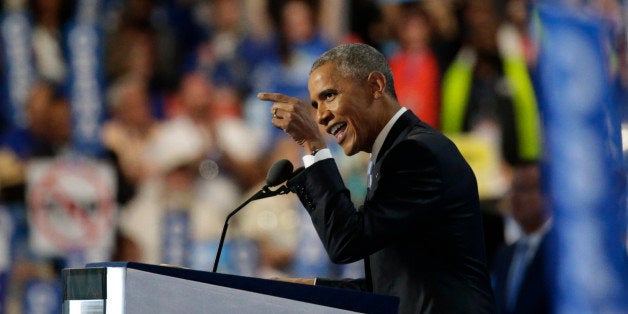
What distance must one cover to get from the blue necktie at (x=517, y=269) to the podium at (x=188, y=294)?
308 centimetres

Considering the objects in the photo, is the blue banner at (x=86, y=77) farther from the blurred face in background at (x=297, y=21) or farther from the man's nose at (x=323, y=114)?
the man's nose at (x=323, y=114)

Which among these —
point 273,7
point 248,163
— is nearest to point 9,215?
point 248,163

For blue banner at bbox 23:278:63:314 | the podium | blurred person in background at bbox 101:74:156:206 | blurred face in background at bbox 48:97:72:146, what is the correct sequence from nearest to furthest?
the podium, blurred person in background at bbox 101:74:156:206, blue banner at bbox 23:278:63:314, blurred face in background at bbox 48:97:72:146

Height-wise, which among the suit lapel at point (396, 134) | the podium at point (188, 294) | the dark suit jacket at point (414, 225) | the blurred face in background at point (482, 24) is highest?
the blurred face in background at point (482, 24)

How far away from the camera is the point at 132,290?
5.57 ft

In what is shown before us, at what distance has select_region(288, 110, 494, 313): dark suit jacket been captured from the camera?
6.48 feet

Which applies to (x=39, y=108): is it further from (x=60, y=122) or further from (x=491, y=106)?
(x=491, y=106)

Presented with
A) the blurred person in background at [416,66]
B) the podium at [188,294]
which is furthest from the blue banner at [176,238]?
the podium at [188,294]

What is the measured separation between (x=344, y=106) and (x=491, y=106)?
3081 millimetres

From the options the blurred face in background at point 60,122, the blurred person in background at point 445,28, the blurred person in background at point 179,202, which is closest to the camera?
the blurred person in background at point 445,28

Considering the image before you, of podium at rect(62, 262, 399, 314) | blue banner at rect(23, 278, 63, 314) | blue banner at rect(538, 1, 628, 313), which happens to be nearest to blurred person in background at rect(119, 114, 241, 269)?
blue banner at rect(23, 278, 63, 314)

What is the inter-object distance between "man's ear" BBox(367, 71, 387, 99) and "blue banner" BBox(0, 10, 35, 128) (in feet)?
15.3

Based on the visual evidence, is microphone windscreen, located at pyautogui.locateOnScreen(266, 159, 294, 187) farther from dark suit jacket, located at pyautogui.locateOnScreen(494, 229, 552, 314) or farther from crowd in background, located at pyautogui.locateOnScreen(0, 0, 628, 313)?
crowd in background, located at pyautogui.locateOnScreen(0, 0, 628, 313)

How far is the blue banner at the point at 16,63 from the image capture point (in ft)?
21.3
